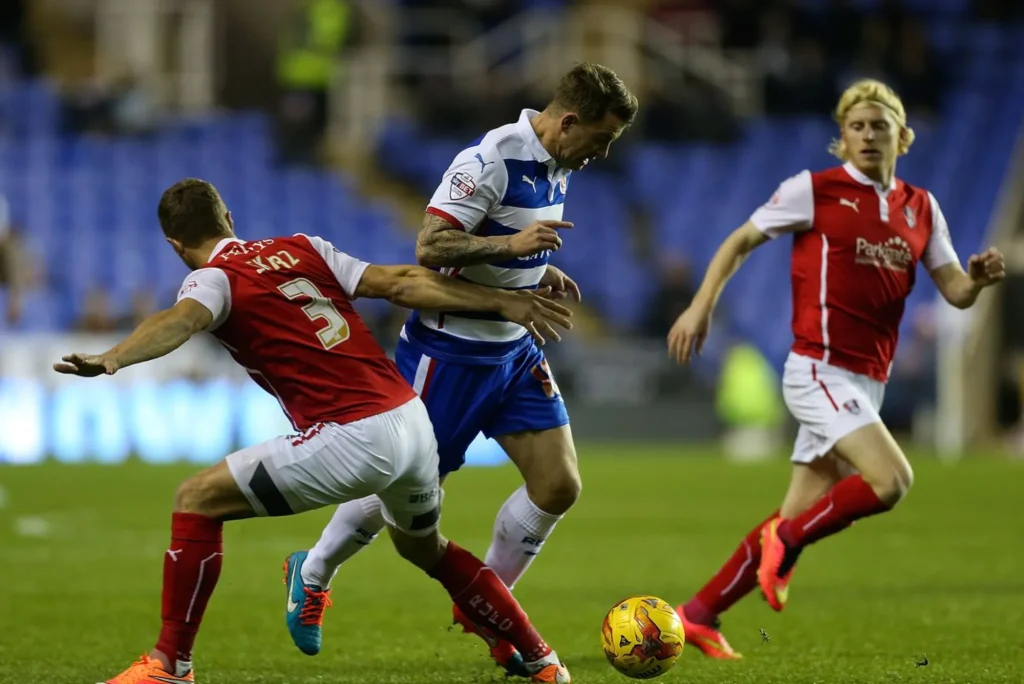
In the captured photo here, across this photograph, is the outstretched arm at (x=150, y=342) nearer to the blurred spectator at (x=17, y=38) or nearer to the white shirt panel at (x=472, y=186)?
the white shirt panel at (x=472, y=186)

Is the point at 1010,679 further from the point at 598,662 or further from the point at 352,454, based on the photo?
the point at 352,454

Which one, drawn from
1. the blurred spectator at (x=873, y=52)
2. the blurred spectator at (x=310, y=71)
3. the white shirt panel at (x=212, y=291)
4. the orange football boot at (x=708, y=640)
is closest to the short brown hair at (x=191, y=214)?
the white shirt panel at (x=212, y=291)

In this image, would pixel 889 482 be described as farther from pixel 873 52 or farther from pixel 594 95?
pixel 873 52

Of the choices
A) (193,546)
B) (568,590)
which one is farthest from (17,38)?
(193,546)

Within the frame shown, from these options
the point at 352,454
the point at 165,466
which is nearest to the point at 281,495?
the point at 352,454

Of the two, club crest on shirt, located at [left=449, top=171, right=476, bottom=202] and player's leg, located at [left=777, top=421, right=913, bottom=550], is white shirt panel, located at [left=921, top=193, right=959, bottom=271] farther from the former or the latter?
club crest on shirt, located at [left=449, top=171, right=476, bottom=202]

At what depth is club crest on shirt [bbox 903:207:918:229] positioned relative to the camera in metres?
6.64

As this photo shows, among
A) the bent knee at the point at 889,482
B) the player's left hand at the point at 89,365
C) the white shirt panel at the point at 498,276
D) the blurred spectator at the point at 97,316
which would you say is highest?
the white shirt panel at the point at 498,276

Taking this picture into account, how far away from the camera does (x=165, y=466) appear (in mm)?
17125

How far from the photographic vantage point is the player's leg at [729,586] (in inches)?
251

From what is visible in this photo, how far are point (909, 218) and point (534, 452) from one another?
6.54 ft

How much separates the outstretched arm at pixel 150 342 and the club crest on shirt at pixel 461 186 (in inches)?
39.8

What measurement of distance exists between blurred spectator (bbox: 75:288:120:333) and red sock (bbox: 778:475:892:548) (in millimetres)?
14111

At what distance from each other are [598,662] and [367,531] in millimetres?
1016
